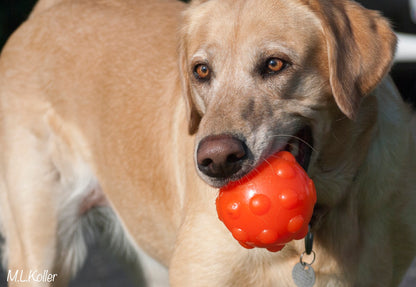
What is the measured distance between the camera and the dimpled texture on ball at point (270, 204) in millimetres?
2805

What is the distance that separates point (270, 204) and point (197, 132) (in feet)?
A: 1.64

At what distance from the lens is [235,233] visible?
288cm

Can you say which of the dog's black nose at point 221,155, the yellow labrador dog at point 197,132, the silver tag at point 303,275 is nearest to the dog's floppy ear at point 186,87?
the yellow labrador dog at point 197,132

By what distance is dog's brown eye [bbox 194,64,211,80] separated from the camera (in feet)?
10.9

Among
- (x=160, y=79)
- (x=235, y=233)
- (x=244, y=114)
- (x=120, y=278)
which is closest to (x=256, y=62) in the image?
(x=244, y=114)

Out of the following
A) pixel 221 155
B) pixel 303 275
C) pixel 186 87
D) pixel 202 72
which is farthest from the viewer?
pixel 186 87

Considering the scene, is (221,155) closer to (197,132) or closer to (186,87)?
(197,132)

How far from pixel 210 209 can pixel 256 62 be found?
0.71 meters

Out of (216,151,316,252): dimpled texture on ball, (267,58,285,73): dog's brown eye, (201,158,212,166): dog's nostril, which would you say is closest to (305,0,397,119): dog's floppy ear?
(267,58,285,73): dog's brown eye

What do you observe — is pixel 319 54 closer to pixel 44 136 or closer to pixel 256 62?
pixel 256 62

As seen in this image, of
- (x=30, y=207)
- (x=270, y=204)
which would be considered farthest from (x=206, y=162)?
(x=30, y=207)

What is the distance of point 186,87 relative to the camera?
359 centimetres

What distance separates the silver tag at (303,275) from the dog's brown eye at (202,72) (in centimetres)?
97

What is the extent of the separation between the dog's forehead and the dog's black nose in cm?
51
